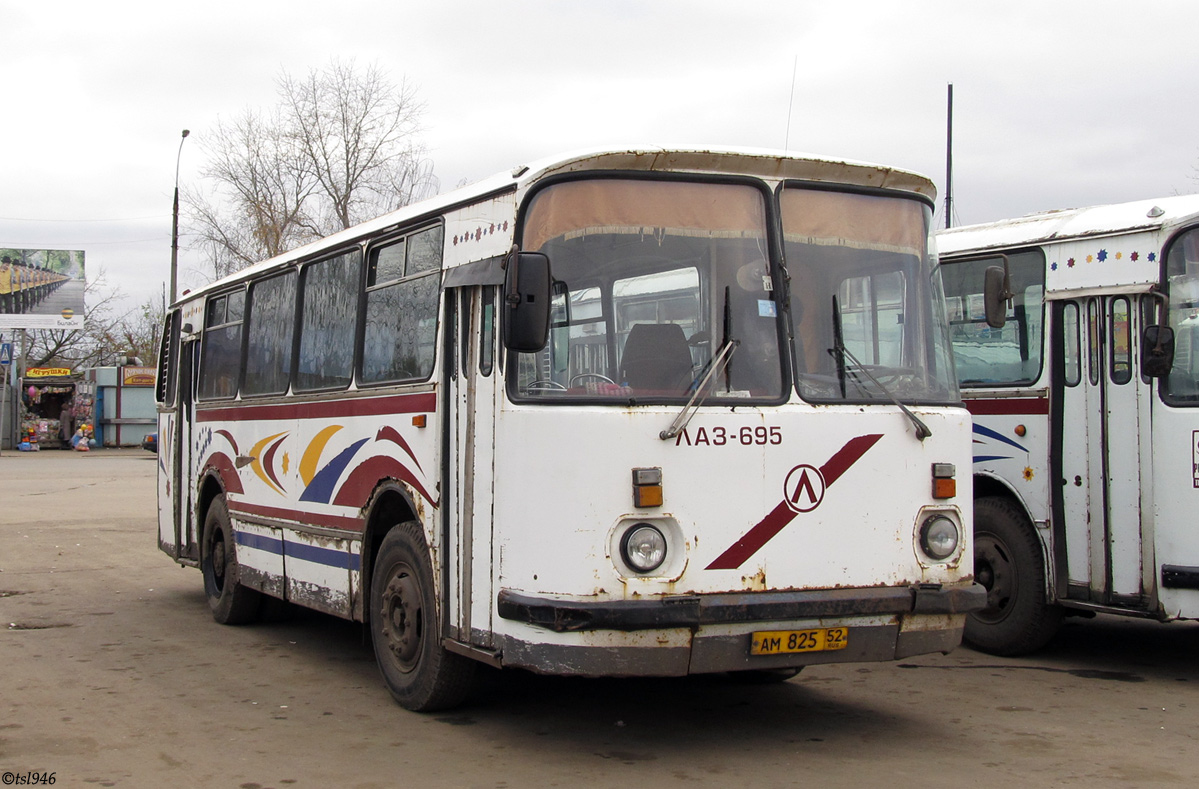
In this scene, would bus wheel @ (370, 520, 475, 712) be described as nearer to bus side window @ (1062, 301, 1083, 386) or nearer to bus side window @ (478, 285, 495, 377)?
bus side window @ (478, 285, 495, 377)

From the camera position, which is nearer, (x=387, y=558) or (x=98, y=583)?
(x=387, y=558)

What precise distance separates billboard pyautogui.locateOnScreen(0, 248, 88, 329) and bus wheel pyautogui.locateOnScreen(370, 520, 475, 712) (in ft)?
187

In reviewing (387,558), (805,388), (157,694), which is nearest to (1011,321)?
(805,388)

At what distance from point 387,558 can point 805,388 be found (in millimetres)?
2683

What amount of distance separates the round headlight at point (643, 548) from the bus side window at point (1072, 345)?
4.01 metres

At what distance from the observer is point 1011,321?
9.18 meters

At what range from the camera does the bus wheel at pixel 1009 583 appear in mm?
8906

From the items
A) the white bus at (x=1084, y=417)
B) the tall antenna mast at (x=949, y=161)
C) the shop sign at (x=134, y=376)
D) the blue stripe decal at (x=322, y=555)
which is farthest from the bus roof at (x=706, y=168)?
the shop sign at (x=134, y=376)

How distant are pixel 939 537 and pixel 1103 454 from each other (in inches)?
99.1

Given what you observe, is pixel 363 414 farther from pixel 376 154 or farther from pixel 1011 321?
pixel 376 154

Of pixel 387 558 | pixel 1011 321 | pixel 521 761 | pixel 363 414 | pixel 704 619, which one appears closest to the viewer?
pixel 704 619

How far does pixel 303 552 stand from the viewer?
352 inches

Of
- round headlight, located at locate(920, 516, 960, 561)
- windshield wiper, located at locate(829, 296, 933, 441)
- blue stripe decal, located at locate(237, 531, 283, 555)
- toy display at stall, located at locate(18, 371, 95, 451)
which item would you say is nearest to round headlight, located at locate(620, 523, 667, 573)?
windshield wiper, located at locate(829, 296, 933, 441)

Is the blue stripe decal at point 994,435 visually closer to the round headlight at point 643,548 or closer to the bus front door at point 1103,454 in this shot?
the bus front door at point 1103,454
